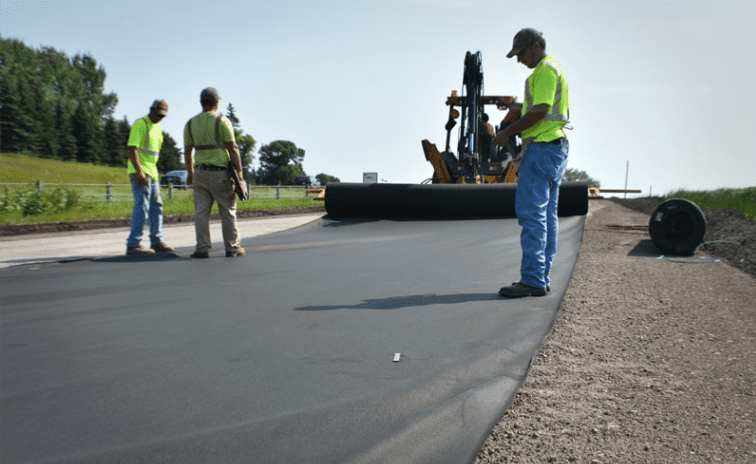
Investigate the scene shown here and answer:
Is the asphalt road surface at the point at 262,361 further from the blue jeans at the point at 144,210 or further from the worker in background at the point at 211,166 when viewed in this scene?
the blue jeans at the point at 144,210

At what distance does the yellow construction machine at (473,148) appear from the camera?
12398 mm

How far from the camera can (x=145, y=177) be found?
640 cm

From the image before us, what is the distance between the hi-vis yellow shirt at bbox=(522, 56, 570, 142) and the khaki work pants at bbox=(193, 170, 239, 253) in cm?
332

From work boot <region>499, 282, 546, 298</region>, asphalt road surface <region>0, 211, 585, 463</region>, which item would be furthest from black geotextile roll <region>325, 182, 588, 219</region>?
work boot <region>499, 282, 546, 298</region>

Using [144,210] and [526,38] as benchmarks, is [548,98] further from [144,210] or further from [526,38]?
[144,210]

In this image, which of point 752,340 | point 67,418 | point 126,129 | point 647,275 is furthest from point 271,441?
point 126,129

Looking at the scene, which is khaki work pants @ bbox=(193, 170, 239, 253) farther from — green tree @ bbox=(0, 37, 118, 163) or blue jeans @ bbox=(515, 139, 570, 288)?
green tree @ bbox=(0, 37, 118, 163)

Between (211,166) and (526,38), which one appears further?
(211,166)

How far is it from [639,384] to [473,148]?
10662 millimetres

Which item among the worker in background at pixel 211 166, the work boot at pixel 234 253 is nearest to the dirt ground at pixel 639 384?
the work boot at pixel 234 253

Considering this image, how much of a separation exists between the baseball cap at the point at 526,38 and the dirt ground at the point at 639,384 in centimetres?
174

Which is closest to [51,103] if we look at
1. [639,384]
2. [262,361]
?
[262,361]

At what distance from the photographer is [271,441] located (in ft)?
5.58

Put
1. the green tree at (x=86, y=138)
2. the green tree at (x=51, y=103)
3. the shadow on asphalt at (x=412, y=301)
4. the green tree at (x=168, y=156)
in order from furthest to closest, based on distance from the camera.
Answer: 1. the green tree at (x=168, y=156)
2. the green tree at (x=86, y=138)
3. the green tree at (x=51, y=103)
4. the shadow on asphalt at (x=412, y=301)
